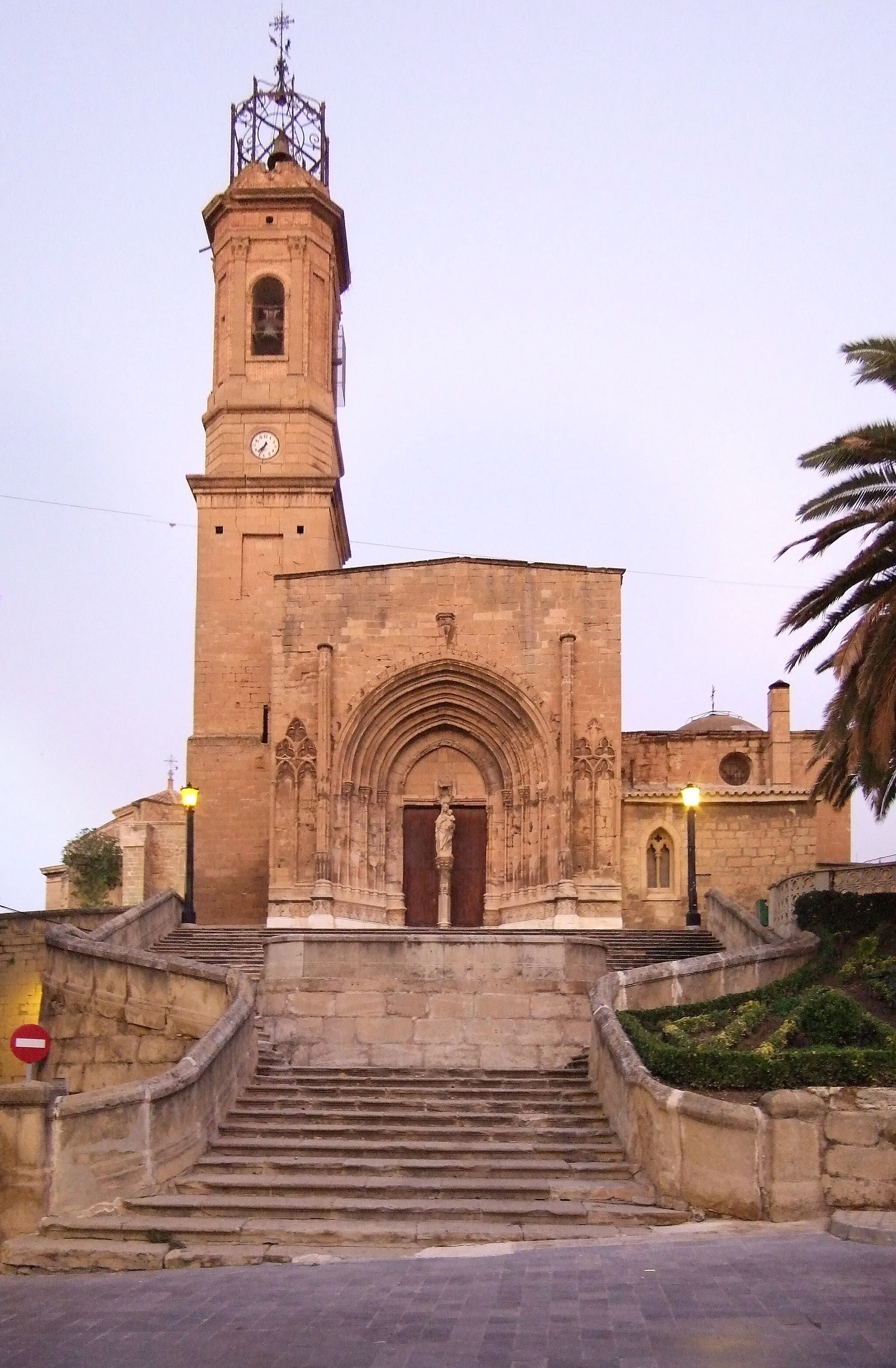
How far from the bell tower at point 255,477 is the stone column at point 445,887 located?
12.6 feet

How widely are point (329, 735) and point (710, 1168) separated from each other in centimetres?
1721

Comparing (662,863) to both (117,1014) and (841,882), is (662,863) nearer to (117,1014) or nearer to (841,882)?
(841,882)

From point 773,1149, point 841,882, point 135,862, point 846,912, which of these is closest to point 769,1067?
point 773,1149

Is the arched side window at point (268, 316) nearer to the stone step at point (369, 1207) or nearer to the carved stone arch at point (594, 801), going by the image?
the carved stone arch at point (594, 801)

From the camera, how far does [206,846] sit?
31047mm

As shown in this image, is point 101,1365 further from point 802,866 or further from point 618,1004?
point 802,866

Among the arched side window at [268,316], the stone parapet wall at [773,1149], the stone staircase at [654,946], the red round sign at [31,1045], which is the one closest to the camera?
the stone parapet wall at [773,1149]

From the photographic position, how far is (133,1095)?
12.7 m

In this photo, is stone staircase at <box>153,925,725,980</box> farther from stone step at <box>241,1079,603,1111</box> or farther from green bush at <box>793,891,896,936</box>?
stone step at <box>241,1079,603,1111</box>

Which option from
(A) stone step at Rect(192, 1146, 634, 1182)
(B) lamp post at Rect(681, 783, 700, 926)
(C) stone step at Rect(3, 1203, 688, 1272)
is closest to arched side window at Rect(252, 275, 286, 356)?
(B) lamp post at Rect(681, 783, 700, 926)

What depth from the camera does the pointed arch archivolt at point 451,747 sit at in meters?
28.3

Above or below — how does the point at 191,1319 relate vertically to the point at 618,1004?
below

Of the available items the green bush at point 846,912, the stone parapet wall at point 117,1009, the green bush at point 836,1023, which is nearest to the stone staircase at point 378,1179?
the green bush at point 836,1023

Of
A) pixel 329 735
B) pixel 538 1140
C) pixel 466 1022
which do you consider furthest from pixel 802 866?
pixel 538 1140
